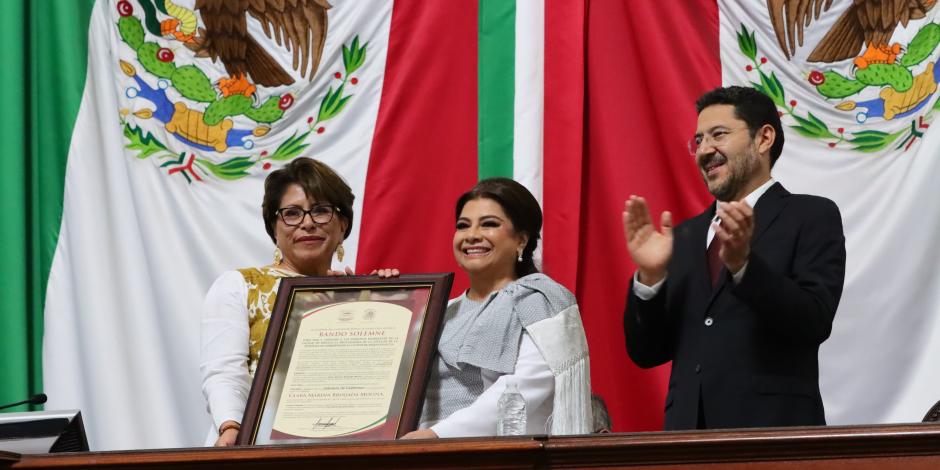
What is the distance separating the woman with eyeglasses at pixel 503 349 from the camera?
214cm

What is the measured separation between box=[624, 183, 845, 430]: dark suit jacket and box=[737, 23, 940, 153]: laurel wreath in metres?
1.06

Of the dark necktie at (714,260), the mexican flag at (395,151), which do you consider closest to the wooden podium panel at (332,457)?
the dark necktie at (714,260)

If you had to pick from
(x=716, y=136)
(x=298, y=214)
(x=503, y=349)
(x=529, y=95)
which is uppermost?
(x=529, y=95)

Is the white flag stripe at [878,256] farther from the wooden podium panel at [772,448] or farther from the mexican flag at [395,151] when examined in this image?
the wooden podium panel at [772,448]

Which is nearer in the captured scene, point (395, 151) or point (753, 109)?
point (753, 109)

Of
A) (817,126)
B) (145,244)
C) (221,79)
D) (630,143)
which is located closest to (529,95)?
(630,143)

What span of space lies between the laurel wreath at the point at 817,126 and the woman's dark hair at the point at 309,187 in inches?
50.7

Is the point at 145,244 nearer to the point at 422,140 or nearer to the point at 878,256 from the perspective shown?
the point at 422,140

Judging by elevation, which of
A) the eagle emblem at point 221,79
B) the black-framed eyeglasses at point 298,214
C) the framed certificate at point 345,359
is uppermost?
the eagle emblem at point 221,79

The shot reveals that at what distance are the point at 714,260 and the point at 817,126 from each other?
1.18 m

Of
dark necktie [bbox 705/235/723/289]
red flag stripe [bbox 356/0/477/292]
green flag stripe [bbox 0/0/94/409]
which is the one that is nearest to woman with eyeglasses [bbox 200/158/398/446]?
dark necktie [bbox 705/235/723/289]

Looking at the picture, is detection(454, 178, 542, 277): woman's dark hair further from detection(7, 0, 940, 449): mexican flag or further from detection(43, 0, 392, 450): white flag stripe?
detection(43, 0, 392, 450): white flag stripe

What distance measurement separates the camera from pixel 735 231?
6.14 ft

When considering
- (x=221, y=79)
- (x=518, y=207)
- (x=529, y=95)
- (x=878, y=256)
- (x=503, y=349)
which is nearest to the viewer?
(x=503, y=349)
